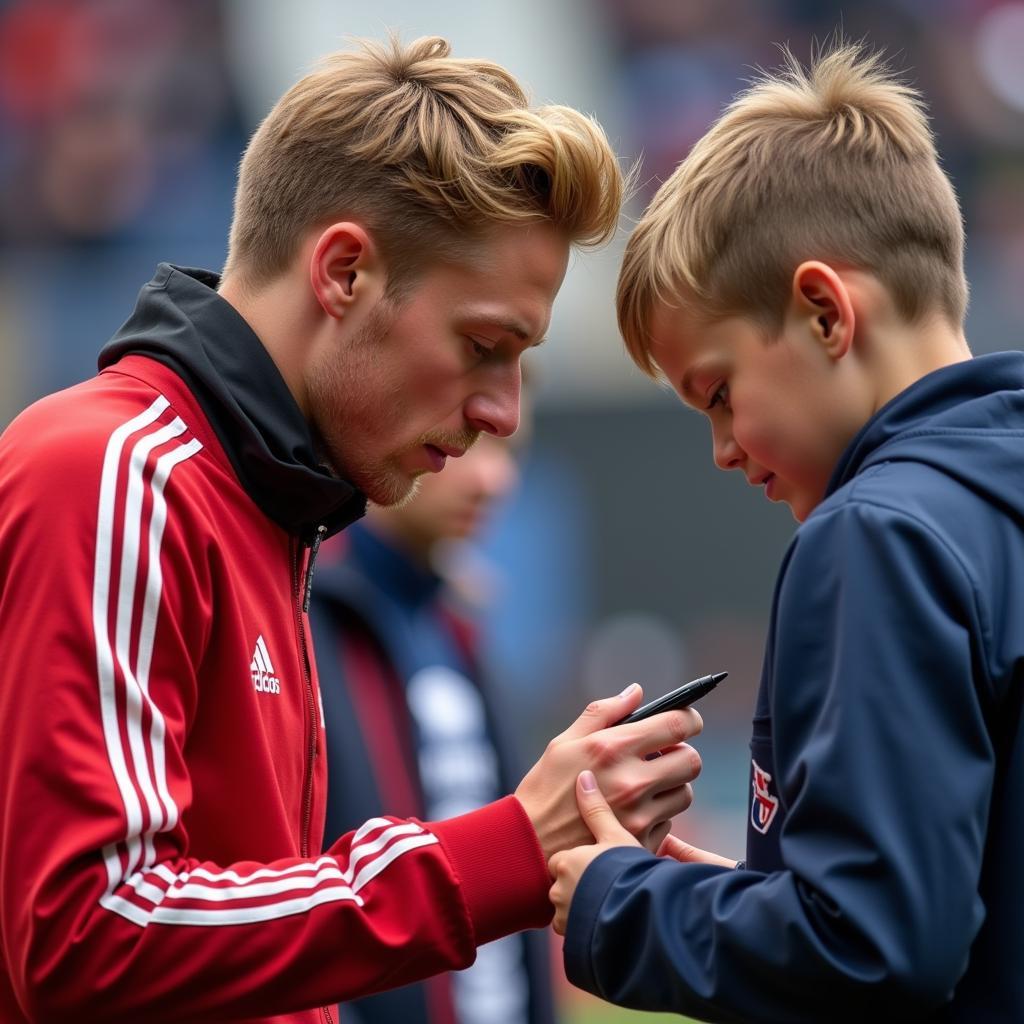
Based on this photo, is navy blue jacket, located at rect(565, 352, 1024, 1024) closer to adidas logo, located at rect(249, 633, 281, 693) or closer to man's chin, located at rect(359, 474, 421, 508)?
adidas logo, located at rect(249, 633, 281, 693)

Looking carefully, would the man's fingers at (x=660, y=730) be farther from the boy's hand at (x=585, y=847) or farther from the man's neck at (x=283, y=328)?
the man's neck at (x=283, y=328)

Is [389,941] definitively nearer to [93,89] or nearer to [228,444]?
[228,444]

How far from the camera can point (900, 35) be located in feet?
45.8

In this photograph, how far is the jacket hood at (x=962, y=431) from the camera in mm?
1747

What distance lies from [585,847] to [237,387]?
74 cm

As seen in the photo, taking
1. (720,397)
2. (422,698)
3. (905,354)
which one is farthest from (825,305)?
(422,698)

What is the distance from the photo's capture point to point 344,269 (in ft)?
7.38

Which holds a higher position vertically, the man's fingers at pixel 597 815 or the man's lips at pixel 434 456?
the man's lips at pixel 434 456

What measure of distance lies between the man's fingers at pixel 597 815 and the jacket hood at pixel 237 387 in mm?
532

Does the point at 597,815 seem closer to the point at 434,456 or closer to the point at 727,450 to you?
the point at 727,450

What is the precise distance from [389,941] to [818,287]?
0.92m

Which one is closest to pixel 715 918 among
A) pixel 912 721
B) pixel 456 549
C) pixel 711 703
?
pixel 912 721

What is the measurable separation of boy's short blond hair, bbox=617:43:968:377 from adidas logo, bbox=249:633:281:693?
0.65 meters

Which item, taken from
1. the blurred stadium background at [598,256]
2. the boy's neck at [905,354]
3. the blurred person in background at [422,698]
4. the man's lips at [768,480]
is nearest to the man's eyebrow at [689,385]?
the man's lips at [768,480]
